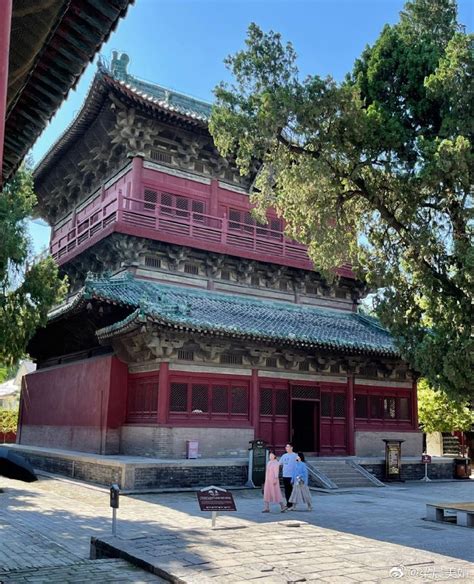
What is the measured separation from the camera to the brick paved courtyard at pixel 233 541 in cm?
727

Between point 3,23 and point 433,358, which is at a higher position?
point 3,23

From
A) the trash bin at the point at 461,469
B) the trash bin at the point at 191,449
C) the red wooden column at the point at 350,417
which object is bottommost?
the trash bin at the point at 461,469

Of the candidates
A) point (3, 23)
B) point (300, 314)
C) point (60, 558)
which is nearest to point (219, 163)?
point (300, 314)

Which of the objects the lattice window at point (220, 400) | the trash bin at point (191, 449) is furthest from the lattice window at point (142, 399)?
the lattice window at point (220, 400)

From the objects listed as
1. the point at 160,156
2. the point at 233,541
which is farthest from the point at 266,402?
the point at 233,541

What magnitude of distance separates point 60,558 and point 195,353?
10.2 meters

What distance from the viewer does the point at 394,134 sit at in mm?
11922

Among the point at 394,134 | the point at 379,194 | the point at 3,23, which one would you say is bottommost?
the point at 3,23

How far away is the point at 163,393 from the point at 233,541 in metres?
8.92

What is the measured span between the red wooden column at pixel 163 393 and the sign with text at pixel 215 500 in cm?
749

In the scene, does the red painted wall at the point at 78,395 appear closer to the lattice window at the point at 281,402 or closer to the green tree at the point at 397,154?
the lattice window at the point at 281,402

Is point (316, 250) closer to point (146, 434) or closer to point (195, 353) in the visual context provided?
point (195, 353)

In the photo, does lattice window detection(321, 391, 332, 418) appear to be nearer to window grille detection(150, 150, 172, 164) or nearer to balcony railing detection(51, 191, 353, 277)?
balcony railing detection(51, 191, 353, 277)

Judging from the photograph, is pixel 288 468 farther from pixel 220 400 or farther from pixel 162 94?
pixel 162 94
